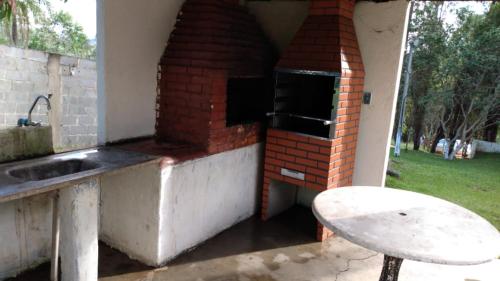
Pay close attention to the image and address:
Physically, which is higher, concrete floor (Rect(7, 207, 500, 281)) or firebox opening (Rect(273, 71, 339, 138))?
firebox opening (Rect(273, 71, 339, 138))

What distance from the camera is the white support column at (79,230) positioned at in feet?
7.25

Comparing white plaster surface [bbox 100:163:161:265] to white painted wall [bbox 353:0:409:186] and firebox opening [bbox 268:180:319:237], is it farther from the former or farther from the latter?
white painted wall [bbox 353:0:409:186]

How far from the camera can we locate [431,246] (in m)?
1.73

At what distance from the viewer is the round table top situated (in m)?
1.69

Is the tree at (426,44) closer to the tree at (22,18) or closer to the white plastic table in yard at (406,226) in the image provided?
the white plastic table in yard at (406,226)

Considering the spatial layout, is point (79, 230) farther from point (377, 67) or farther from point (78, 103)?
point (377, 67)

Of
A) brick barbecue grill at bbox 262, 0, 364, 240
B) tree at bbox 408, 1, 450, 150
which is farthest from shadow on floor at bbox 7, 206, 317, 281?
tree at bbox 408, 1, 450, 150

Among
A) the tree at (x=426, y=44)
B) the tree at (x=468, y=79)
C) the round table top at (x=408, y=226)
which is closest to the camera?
the round table top at (x=408, y=226)

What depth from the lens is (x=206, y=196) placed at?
327cm

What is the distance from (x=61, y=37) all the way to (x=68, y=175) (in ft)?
4.55

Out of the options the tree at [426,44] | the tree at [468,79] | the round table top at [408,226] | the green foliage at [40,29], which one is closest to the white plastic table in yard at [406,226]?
the round table top at [408,226]

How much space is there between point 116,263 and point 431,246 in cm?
242

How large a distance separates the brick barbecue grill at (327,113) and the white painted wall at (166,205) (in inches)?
19.9

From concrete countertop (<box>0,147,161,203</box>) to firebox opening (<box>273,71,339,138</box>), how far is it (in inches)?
65.5
